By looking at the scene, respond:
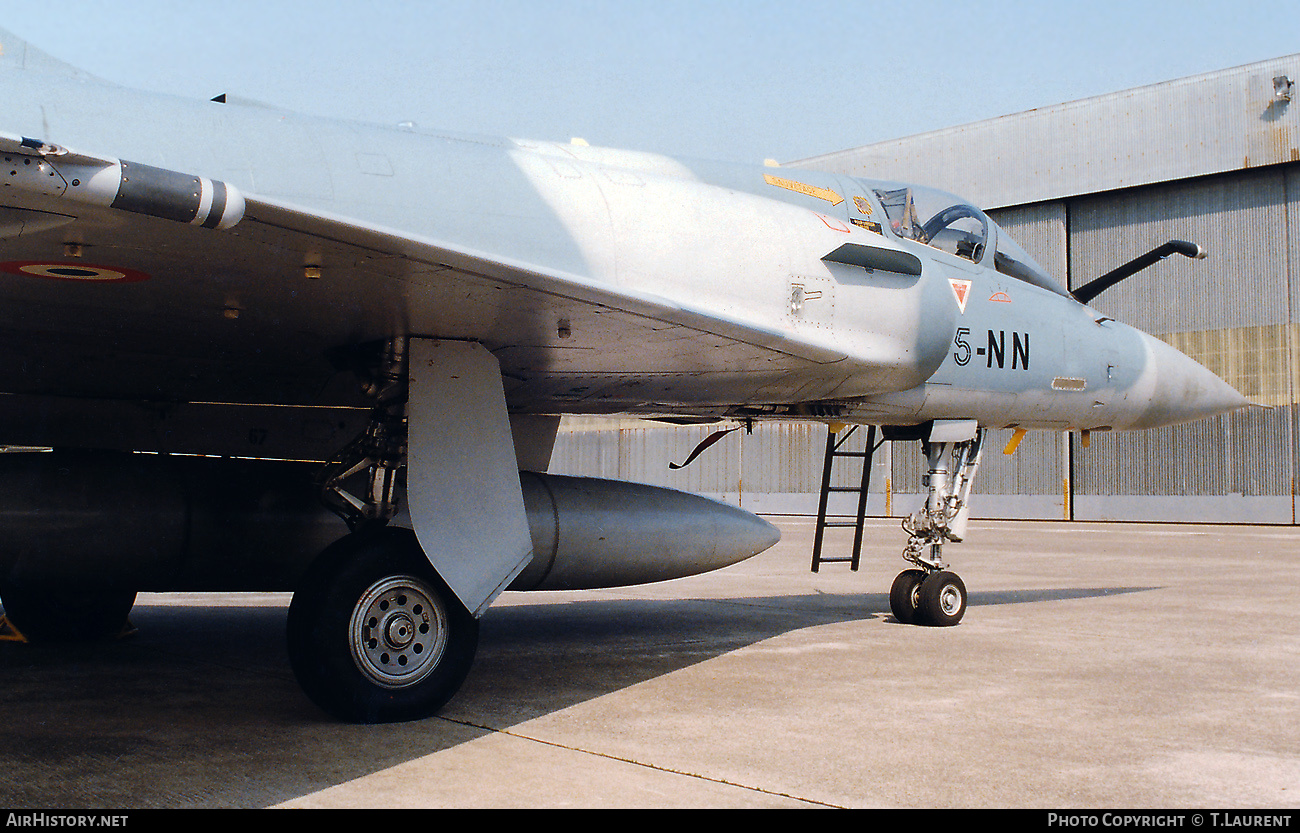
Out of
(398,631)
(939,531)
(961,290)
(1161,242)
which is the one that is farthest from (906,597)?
(1161,242)

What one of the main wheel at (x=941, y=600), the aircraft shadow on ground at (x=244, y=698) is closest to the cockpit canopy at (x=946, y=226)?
the main wheel at (x=941, y=600)

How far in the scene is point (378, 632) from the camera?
17.4ft

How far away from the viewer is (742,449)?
37750mm

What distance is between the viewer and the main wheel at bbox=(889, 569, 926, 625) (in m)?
9.13

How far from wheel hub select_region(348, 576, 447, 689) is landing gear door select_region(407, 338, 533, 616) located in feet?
0.77

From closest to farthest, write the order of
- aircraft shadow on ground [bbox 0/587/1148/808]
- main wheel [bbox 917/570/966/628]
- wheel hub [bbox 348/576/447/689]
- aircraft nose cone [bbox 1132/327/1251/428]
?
aircraft shadow on ground [bbox 0/587/1148/808] < wheel hub [bbox 348/576/447/689] < main wheel [bbox 917/570/966/628] < aircraft nose cone [bbox 1132/327/1251/428]

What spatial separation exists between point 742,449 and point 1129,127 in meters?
Result: 15.8

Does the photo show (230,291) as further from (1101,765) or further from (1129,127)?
(1129,127)

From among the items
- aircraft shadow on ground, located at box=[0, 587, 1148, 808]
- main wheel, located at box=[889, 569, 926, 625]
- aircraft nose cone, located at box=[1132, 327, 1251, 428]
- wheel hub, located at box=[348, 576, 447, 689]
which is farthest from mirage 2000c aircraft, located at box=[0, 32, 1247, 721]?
aircraft nose cone, located at box=[1132, 327, 1251, 428]

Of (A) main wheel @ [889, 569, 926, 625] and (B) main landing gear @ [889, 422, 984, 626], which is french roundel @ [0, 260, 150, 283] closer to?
(B) main landing gear @ [889, 422, 984, 626]

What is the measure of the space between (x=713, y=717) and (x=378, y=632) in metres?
1.73

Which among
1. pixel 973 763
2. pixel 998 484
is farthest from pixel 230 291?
pixel 998 484

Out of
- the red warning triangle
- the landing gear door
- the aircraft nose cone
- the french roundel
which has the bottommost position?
the landing gear door

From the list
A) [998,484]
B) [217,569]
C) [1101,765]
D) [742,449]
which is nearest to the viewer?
A: [1101,765]
